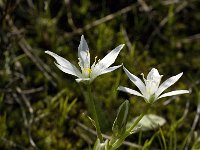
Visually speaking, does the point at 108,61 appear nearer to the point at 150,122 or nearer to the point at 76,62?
the point at 150,122

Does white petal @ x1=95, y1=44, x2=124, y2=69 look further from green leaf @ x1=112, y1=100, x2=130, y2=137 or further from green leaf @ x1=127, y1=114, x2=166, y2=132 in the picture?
green leaf @ x1=127, y1=114, x2=166, y2=132

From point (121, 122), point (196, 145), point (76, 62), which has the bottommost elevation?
point (196, 145)

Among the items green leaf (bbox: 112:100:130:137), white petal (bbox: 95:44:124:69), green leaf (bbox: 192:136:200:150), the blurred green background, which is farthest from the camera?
the blurred green background

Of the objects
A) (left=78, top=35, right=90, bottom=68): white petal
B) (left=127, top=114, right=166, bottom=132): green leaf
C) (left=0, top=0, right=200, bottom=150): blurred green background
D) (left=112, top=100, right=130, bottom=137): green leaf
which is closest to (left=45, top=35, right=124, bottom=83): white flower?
(left=78, top=35, right=90, bottom=68): white petal

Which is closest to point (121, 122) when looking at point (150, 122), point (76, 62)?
point (150, 122)

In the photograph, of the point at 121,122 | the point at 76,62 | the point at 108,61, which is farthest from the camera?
the point at 76,62

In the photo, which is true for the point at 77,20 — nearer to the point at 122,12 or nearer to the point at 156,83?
the point at 122,12

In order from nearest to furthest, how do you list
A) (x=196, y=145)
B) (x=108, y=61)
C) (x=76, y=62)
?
(x=108, y=61)
(x=196, y=145)
(x=76, y=62)

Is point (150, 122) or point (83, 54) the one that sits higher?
point (83, 54)
